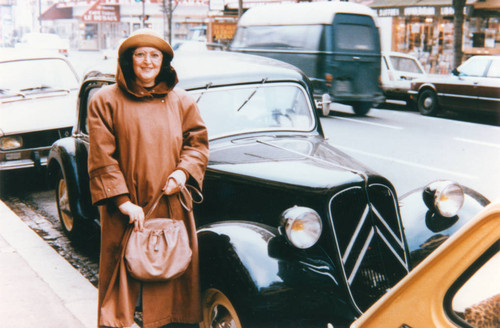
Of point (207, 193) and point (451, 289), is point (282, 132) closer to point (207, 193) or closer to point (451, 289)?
point (207, 193)

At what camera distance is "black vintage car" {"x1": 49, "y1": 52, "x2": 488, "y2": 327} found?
3.05 meters

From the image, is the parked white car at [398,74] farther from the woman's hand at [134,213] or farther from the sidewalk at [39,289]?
the woman's hand at [134,213]

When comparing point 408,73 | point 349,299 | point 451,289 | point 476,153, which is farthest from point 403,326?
point 408,73

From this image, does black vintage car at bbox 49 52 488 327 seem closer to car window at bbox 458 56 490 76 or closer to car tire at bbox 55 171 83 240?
car tire at bbox 55 171 83 240

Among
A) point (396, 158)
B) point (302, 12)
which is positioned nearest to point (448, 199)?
point (396, 158)

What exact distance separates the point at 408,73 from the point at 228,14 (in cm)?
1779

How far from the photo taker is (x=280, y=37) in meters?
16.6

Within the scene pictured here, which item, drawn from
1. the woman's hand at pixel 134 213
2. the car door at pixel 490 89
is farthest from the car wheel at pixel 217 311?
the car door at pixel 490 89

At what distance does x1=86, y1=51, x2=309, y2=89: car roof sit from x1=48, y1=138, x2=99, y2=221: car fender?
722 mm

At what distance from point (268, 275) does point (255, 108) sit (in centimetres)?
167

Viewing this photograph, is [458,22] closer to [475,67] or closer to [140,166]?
[475,67]

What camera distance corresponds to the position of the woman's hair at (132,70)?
3135 millimetres

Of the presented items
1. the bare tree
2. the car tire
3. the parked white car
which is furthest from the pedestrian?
the bare tree

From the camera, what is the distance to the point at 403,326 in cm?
185
